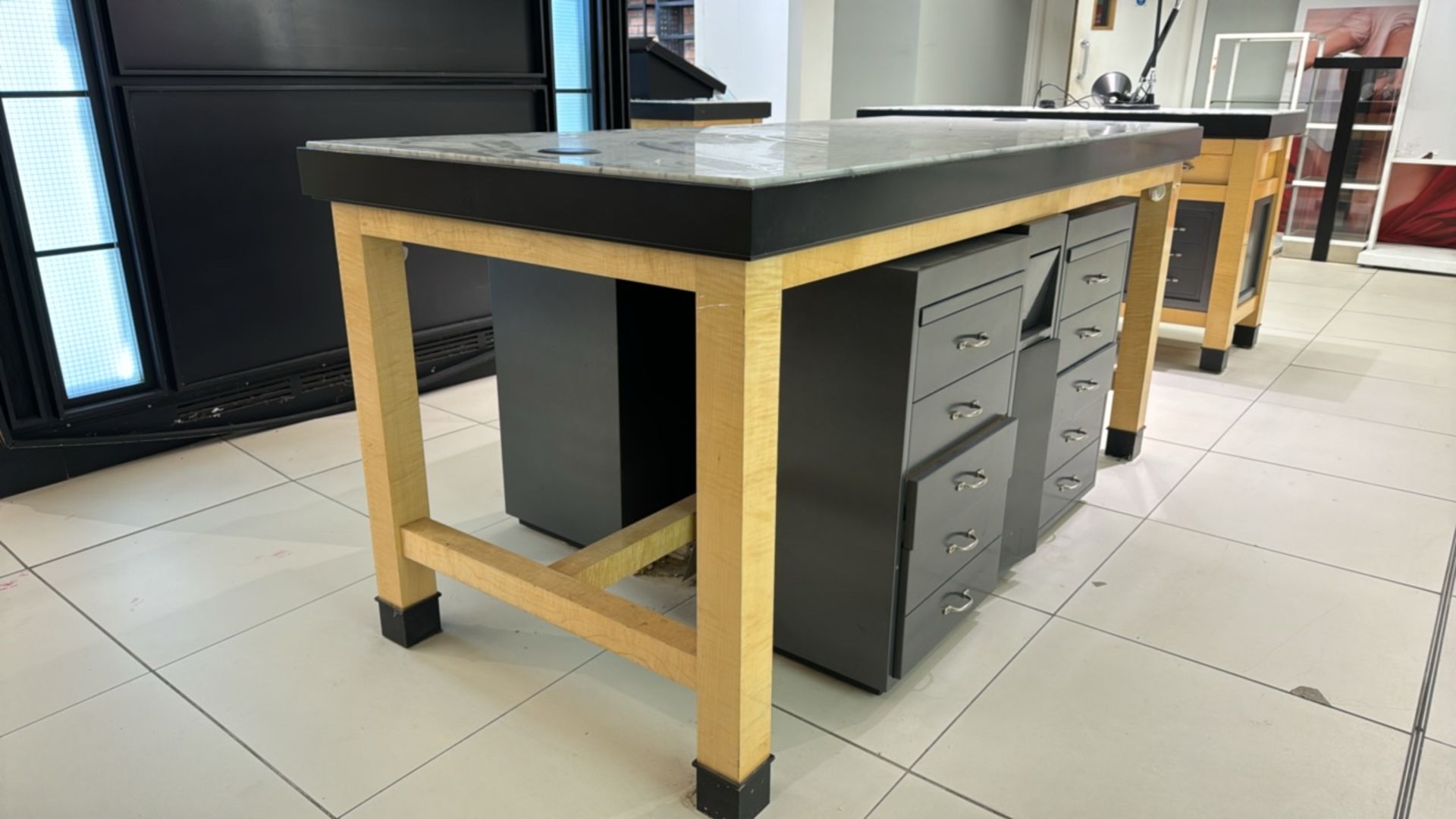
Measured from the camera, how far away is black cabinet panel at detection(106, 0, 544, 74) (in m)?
2.29

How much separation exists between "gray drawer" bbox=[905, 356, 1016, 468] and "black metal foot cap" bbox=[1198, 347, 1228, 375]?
6.55 ft

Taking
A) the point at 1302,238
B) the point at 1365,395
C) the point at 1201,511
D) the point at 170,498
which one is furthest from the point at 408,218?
the point at 1302,238

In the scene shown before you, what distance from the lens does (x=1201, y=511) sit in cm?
225

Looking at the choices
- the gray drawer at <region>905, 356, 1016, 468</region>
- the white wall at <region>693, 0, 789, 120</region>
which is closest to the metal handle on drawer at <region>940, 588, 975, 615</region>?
the gray drawer at <region>905, 356, 1016, 468</region>

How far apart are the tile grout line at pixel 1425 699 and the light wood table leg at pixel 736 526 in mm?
890

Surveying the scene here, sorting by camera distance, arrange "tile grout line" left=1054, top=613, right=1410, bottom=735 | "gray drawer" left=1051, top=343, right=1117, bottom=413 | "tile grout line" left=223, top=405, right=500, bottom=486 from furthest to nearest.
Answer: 1. "tile grout line" left=223, top=405, right=500, bottom=486
2. "gray drawer" left=1051, top=343, right=1117, bottom=413
3. "tile grout line" left=1054, top=613, right=1410, bottom=735

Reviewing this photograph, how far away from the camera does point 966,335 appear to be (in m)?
1.49

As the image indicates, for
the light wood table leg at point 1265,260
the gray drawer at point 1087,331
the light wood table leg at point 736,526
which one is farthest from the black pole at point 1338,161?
the light wood table leg at point 736,526

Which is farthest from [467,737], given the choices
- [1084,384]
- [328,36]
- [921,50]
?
[921,50]

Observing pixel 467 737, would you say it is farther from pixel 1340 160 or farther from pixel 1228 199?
pixel 1340 160

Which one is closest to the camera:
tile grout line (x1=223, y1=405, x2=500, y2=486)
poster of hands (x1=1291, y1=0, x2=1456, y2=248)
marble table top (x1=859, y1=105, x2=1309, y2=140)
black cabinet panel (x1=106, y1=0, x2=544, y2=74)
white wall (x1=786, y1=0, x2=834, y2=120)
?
black cabinet panel (x1=106, y1=0, x2=544, y2=74)

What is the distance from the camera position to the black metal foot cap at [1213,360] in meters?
3.30

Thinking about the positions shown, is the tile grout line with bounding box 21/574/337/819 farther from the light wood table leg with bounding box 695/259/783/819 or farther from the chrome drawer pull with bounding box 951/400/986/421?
the chrome drawer pull with bounding box 951/400/986/421

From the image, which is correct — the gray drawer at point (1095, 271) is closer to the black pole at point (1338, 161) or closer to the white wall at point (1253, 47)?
the black pole at point (1338, 161)
